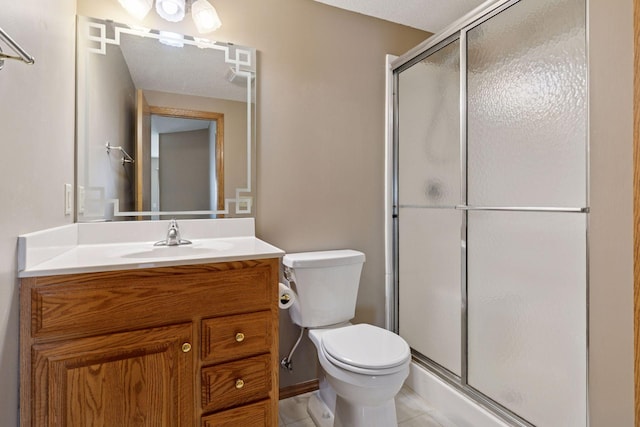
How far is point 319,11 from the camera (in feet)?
6.26

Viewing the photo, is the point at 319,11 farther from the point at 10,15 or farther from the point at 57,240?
the point at 57,240

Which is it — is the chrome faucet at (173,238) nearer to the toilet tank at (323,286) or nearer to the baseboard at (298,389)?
the toilet tank at (323,286)

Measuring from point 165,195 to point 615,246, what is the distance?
1.81 metres

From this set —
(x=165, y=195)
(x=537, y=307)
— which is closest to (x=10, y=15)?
(x=165, y=195)

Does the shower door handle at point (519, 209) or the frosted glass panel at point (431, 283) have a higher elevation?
the shower door handle at point (519, 209)

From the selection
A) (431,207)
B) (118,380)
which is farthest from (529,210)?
(118,380)

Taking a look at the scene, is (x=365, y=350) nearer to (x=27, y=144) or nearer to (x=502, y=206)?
(x=502, y=206)

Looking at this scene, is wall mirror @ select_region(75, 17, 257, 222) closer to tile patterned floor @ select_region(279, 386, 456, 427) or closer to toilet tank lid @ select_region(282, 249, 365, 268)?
toilet tank lid @ select_region(282, 249, 365, 268)

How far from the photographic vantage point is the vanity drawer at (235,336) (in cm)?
114

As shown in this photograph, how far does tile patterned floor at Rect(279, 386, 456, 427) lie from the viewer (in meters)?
1.64

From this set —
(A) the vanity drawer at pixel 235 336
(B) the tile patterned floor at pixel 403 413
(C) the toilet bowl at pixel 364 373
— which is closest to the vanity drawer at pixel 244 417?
(A) the vanity drawer at pixel 235 336

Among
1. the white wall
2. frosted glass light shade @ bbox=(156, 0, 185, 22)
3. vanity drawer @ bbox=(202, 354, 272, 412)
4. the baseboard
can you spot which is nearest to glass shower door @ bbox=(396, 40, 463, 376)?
the baseboard

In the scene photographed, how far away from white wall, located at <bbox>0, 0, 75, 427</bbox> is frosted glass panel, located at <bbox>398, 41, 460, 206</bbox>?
171 centimetres

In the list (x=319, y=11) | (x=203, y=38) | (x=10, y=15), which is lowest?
(x=10, y=15)
